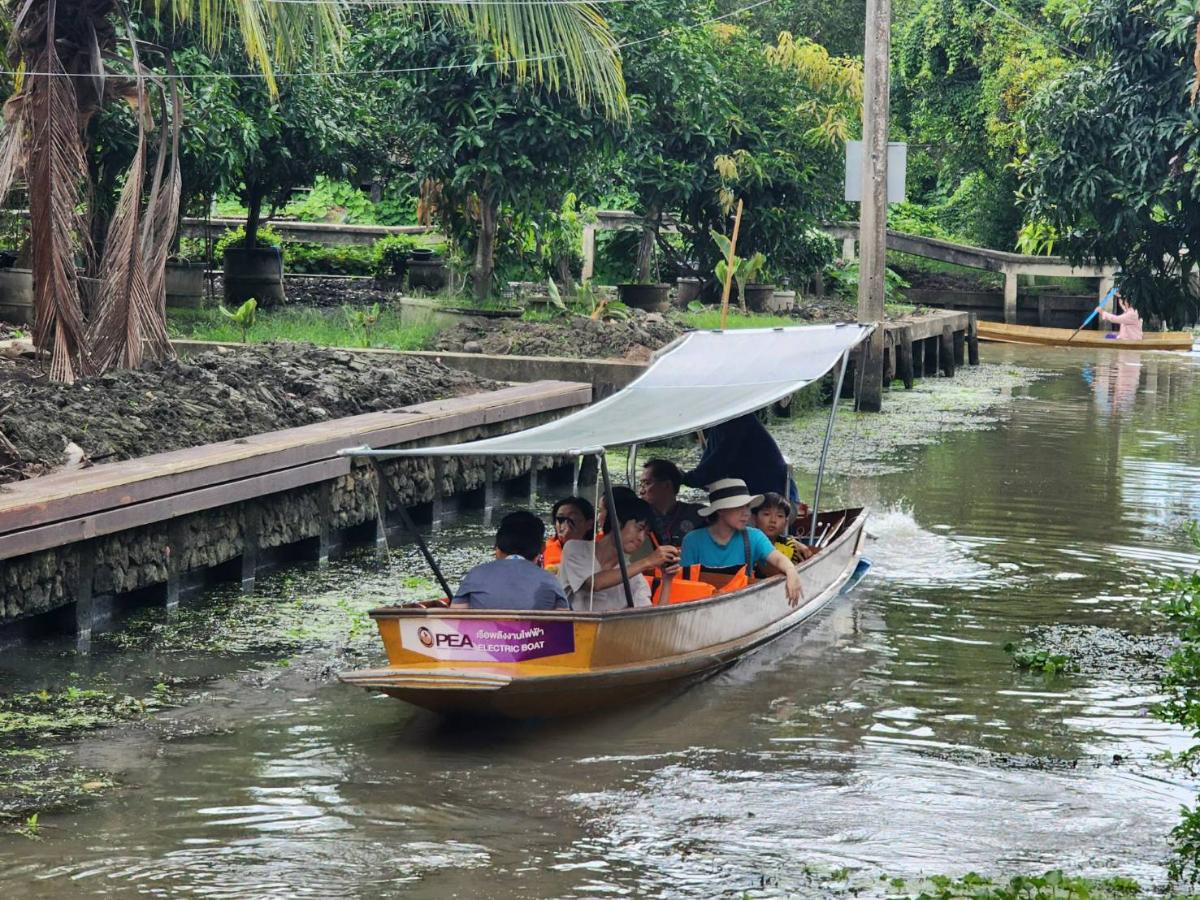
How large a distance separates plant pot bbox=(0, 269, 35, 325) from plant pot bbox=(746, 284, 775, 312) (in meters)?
11.6

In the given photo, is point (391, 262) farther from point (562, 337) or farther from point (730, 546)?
point (730, 546)

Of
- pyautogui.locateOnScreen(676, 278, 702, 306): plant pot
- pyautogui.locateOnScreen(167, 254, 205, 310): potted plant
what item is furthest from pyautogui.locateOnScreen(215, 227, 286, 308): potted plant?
pyautogui.locateOnScreen(676, 278, 702, 306): plant pot

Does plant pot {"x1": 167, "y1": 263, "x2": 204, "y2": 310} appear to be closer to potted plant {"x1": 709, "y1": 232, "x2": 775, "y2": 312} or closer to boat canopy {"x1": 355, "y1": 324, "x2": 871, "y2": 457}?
potted plant {"x1": 709, "y1": 232, "x2": 775, "y2": 312}

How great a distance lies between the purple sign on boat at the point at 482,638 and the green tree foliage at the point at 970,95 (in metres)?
29.1

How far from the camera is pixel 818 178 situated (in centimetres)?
2953

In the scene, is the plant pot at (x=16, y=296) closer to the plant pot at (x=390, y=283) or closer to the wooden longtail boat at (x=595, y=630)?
the plant pot at (x=390, y=283)

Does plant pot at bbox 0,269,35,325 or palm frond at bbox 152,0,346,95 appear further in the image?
plant pot at bbox 0,269,35,325

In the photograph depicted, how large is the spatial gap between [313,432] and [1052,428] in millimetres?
11759

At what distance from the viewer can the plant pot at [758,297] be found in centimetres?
2794

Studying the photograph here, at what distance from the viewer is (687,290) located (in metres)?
29.0

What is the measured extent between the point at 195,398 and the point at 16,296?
981 centimetres

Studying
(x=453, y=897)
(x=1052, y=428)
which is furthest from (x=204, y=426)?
(x=1052, y=428)

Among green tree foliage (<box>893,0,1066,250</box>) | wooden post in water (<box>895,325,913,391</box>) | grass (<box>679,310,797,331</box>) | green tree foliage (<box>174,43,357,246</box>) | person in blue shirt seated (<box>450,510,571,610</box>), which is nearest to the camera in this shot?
person in blue shirt seated (<box>450,510,571,610</box>)

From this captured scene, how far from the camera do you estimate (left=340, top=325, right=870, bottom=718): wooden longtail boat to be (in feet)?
27.8
